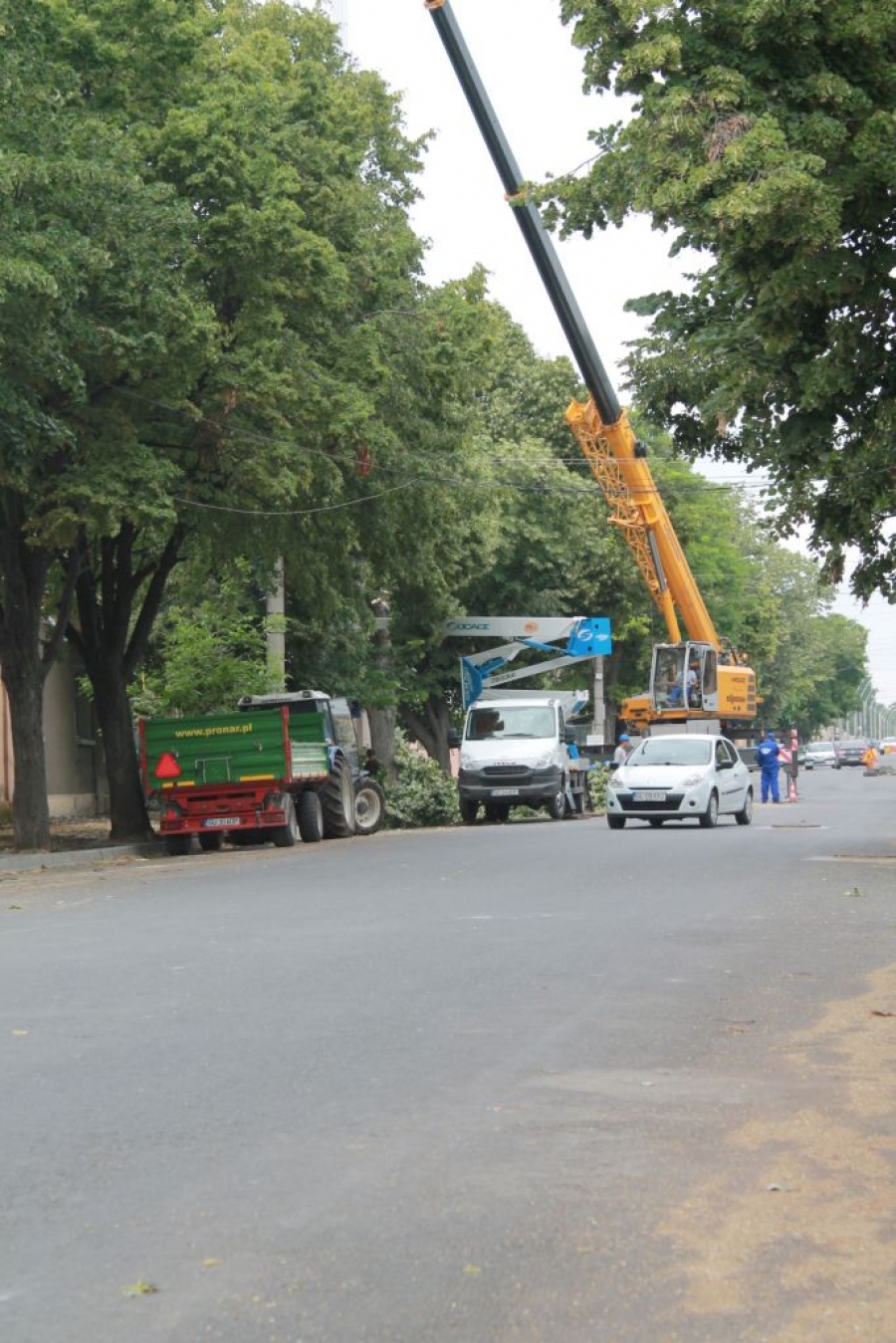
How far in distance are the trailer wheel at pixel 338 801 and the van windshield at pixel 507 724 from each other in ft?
17.9

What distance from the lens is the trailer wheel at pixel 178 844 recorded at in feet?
95.0

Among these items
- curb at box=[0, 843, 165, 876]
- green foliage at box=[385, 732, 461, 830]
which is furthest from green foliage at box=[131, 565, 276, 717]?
green foliage at box=[385, 732, 461, 830]

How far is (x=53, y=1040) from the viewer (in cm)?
880

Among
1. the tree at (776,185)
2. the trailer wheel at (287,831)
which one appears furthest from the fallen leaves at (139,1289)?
the trailer wheel at (287,831)

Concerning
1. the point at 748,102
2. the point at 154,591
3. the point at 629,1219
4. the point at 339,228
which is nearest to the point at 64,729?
the point at 154,591

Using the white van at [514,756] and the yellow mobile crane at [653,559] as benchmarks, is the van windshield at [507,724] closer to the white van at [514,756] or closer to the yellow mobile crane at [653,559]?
the white van at [514,756]

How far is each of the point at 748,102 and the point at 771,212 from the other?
1.50m

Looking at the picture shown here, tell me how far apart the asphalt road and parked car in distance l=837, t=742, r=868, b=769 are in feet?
288

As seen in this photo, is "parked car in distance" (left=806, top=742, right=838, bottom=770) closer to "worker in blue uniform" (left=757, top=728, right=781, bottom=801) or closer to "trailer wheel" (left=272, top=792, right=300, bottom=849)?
"worker in blue uniform" (left=757, top=728, right=781, bottom=801)

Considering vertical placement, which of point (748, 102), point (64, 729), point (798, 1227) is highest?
point (748, 102)

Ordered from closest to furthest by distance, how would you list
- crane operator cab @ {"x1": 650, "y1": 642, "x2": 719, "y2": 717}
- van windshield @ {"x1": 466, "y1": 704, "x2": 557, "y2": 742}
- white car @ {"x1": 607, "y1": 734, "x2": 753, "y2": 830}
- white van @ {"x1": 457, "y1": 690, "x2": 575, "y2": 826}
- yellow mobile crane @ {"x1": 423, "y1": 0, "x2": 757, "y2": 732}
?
white car @ {"x1": 607, "y1": 734, "x2": 753, "y2": 830}
yellow mobile crane @ {"x1": 423, "y1": 0, "x2": 757, "y2": 732}
white van @ {"x1": 457, "y1": 690, "x2": 575, "y2": 826}
van windshield @ {"x1": 466, "y1": 704, "x2": 557, "y2": 742}
crane operator cab @ {"x1": 650, "y1": 642, "x2": 719, "y2": 717}

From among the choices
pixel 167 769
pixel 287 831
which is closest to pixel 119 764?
pixel 167 769

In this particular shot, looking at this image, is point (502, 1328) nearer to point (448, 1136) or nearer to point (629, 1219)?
point (629, 1219)

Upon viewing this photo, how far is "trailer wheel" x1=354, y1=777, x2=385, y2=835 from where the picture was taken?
109 feet
